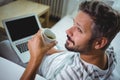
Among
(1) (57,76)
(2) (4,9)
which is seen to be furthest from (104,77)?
(2) (4,9)

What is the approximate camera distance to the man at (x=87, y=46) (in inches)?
24.4

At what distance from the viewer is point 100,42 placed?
2.10ft

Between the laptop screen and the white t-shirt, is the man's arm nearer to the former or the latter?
the white t-shirt

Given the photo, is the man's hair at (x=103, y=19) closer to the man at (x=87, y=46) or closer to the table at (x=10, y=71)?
the man at (x=87, y=46)

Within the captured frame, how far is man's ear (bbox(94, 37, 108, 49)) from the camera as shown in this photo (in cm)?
63

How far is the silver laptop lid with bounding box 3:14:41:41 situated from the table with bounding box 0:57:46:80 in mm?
135

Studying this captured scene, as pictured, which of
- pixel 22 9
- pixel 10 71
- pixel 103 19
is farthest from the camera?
pixel 22 9

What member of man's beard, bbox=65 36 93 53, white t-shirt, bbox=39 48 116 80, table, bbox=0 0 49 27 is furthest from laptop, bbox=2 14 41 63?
table, bbox=0 0 49 27

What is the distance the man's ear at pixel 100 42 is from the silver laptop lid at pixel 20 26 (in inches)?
15.6

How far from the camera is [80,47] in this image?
0.66m

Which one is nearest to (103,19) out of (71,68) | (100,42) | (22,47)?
(100,42)

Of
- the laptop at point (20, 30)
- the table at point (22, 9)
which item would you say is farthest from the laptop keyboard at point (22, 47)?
the table at point (22, 9)

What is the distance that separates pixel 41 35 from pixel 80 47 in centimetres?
15

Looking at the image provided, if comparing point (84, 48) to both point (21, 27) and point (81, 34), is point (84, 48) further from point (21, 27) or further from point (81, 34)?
point (21, 27)
